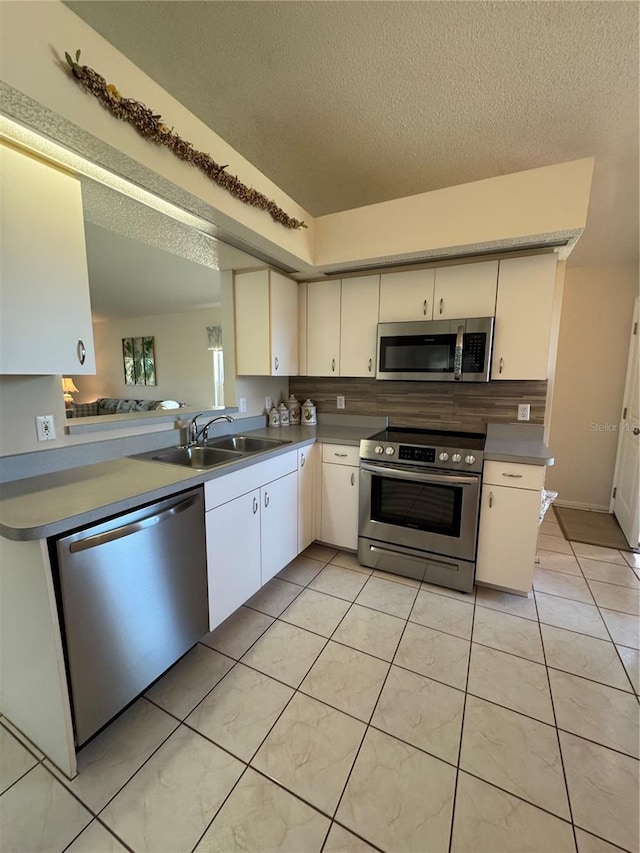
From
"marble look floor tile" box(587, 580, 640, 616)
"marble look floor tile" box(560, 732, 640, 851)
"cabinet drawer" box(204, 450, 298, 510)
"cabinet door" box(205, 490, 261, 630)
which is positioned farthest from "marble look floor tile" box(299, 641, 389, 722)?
"marble look floor tile" box(587, 580, 640, 616)

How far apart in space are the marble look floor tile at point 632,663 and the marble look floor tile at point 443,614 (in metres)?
0.71

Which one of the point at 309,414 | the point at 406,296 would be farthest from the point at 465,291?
the point at 309,414

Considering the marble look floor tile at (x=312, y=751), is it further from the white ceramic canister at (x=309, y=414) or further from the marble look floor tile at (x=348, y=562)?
the white ceramic canister at (x=309, y=414)

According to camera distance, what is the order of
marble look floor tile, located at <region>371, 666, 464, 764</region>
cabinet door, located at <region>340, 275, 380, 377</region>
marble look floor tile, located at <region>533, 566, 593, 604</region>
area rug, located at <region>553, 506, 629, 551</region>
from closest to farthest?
1. marble look floor tile, located at <region>371, 666, 464, 764</region>
2. marble look floor tile, located at <region>533, 566, 593, 604</region>
3. cabinet door, located at <region>340, 275, 380, 377</region>
4. area rug, located at <region>553, 506, 629, 551</region>

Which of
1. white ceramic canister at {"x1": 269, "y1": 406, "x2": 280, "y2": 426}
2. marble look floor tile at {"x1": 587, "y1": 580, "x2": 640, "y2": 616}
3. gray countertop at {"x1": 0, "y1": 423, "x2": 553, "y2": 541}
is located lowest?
marble look floor tile at {"x1": 587, "y1": 580, "x2": 640, "y2": 616}

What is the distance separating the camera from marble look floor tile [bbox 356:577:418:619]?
2137mm

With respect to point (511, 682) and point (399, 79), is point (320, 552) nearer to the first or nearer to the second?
point (511, 682)

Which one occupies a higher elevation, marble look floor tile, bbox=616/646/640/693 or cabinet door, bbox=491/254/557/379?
cabinet door, bbox=491/254/557/379

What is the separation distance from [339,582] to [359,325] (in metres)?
1.92

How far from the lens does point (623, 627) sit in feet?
6.55

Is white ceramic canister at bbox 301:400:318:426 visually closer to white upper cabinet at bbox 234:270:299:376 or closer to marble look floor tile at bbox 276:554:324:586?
white upper cabinet at bbox 234:270:299:376

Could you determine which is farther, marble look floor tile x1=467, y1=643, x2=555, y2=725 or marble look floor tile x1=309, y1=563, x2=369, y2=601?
marble look floor tile x1=309, y1=563, x2=369, y2=601

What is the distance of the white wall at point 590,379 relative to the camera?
3.46 meters

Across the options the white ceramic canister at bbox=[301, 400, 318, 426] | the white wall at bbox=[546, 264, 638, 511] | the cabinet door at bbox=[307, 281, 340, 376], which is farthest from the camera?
the white wall at bbox=[546, 264, 638, 511]
